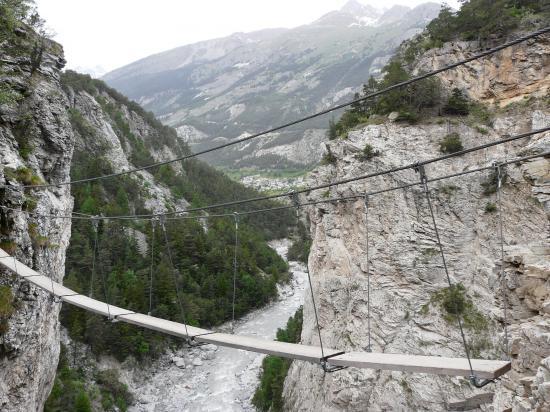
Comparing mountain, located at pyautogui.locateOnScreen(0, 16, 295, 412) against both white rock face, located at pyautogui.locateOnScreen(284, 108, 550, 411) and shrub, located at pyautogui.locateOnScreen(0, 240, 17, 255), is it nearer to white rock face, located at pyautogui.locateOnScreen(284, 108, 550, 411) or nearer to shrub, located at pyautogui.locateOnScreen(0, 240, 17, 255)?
shrub, located at pyautogui.locateOnScreen(0, 240, 17, 255)

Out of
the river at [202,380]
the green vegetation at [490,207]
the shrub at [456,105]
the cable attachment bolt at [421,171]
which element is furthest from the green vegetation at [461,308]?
the river at [202,380]

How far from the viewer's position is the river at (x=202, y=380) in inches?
770

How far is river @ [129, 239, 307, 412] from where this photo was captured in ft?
64.1

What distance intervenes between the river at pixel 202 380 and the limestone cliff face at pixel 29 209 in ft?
30.1

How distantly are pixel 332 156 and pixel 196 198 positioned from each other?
35.0 meters

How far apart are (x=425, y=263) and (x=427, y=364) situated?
34.0ft

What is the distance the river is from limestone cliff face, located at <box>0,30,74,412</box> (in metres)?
9.17

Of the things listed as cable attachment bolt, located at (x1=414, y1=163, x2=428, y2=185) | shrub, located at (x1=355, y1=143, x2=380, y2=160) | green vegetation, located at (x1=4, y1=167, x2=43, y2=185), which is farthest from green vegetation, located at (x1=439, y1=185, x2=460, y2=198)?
green vegetation, located at (x1=4, y1=167, x2=43, y2=185)

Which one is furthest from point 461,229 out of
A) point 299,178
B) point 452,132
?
point 299,178

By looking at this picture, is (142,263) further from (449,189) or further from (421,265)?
(449,189)

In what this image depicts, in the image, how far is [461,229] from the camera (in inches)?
533

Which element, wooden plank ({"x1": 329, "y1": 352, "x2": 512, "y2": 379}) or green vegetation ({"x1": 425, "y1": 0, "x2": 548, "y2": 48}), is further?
green vegetation ({"x1": 425, "y1": 0, "x2": 548, "y2": 48})

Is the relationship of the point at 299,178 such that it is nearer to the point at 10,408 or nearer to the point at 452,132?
the point at 452,132

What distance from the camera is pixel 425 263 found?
1355cm
